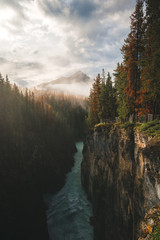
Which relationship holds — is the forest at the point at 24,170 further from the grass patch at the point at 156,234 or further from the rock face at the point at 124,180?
the grass patch at the point at 156,234

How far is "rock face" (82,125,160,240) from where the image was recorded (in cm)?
897

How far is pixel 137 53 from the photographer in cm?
1664

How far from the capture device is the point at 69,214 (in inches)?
967

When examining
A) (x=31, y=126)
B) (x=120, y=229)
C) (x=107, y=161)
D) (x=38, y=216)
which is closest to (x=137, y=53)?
(x=107, y=161)

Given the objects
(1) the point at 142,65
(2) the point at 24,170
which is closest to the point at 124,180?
(1) the point at 142,65

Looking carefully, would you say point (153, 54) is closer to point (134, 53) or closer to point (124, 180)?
point (134, 53)

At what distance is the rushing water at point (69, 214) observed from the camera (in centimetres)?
2095

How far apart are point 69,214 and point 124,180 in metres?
17.8

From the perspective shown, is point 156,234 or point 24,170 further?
point 24,170

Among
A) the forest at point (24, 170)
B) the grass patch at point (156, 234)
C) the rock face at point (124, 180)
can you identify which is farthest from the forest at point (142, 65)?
the forest at point (24, 170)

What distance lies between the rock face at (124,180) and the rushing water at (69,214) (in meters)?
3.41

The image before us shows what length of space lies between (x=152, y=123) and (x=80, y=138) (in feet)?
311

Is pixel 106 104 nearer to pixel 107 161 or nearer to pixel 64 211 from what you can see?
pixel 107 161

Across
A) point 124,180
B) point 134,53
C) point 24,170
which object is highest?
point 134,53
